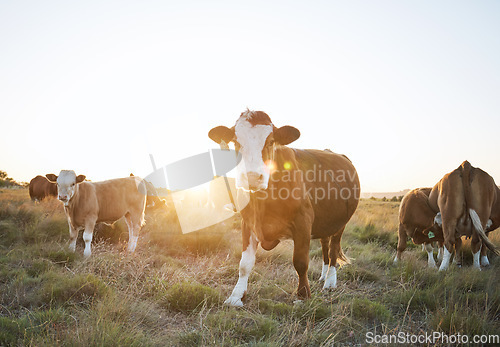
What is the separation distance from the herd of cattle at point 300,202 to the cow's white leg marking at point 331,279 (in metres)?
0.02

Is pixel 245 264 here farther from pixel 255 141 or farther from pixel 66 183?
pixel 66 183

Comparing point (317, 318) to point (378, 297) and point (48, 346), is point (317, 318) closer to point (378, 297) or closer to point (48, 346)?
point (378, 297)

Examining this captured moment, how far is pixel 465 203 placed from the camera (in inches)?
287

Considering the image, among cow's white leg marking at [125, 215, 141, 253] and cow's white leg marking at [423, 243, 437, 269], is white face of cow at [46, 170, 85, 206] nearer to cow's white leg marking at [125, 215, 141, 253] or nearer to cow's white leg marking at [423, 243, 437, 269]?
cow's white leg marking at [125, 215, 141, 253]

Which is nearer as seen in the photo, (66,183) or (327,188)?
(327,188)

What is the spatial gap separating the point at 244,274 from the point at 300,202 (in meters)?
1.33

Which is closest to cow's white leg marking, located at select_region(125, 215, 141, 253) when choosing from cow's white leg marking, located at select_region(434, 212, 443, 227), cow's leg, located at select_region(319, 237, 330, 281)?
cow's leg, located at select_region(319, 237, 330, 281)

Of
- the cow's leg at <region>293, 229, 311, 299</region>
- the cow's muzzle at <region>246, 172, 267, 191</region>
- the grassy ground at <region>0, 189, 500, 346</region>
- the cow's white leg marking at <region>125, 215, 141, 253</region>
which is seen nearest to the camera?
the grassy ground at <region>0, 189, 500, 346</region>

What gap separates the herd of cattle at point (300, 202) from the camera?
408 centimetres

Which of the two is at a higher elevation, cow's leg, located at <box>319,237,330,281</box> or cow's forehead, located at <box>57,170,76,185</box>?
cow's forehead, located at <box>57,170,76,185</box>

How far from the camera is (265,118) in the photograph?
4160 millimetres

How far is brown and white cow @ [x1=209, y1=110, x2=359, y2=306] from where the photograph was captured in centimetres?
387

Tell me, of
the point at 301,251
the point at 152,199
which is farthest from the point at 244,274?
the point at 152,199

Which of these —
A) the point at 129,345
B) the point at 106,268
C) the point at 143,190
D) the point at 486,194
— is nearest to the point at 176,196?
the point at 143,190
